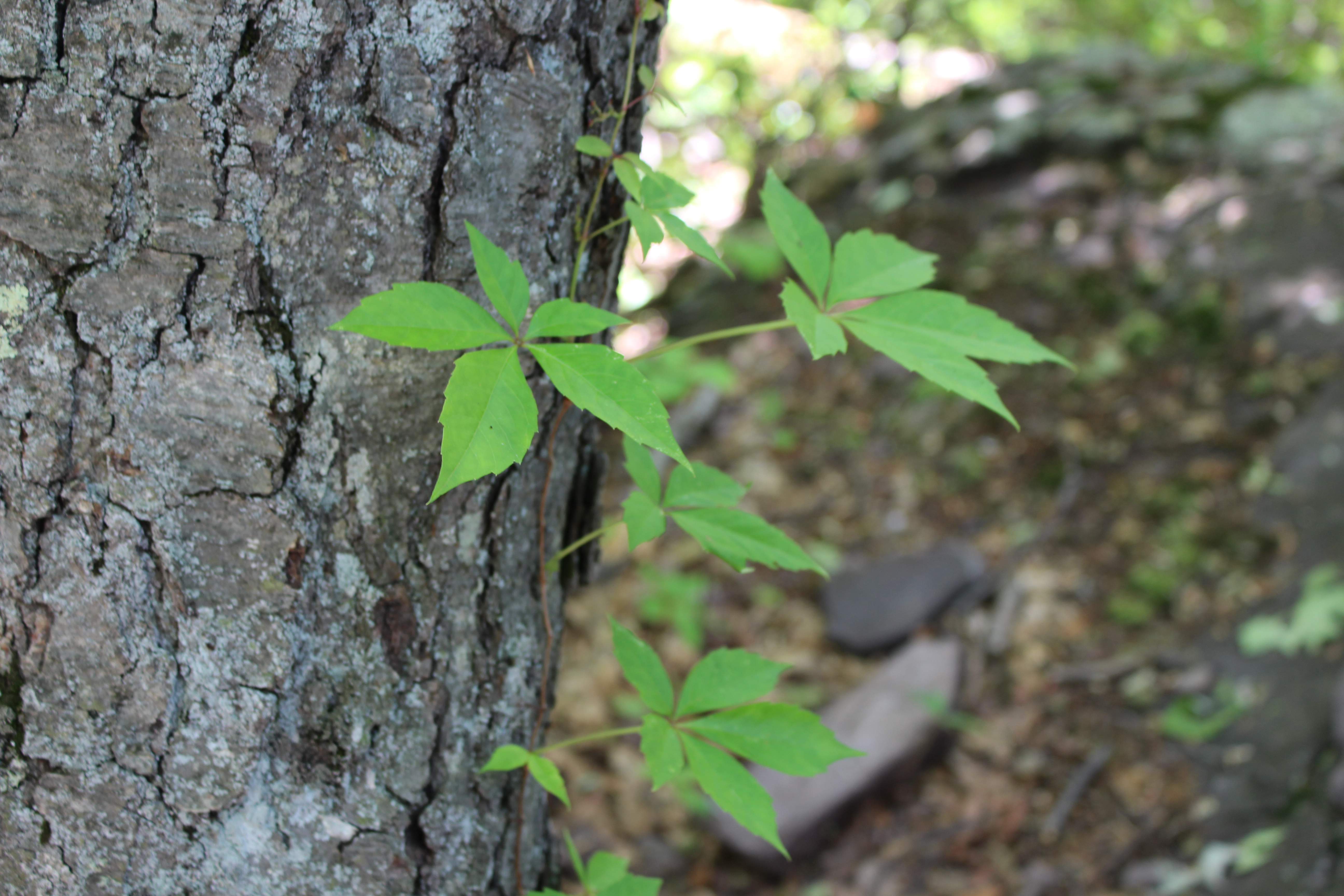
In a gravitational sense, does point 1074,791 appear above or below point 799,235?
A: below

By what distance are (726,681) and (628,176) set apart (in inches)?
23.4

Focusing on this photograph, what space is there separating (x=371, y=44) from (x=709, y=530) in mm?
608

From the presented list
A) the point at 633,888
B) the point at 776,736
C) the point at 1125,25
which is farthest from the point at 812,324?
the point at 1125,25

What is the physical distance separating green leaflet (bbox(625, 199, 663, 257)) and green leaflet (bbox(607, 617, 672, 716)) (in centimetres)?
43

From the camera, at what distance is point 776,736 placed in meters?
0.99

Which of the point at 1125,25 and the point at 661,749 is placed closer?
the point at 661,749

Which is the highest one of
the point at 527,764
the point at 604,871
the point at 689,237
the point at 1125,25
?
the point at 1125,25

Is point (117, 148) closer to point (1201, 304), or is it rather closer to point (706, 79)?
point (1201, 304)

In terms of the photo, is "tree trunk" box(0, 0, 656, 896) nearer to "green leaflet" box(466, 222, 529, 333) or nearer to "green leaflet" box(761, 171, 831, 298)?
"green leaflet" box(466, 222, 529, 333)

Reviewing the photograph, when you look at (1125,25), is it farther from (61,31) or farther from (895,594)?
(61,31)

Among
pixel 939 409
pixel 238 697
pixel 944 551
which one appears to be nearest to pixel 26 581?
pixel 238 697

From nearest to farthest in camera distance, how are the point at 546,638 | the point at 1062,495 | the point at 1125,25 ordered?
1. the point at 546,638
2. the point at 1062,495
3. the point at 1125,25

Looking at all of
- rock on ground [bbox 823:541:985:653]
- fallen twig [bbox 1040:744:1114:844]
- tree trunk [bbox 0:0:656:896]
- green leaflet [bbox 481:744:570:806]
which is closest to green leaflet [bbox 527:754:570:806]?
green leaflet [bbox 481:744:570:806]

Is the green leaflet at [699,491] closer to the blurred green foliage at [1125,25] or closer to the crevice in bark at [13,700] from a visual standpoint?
the crevice in bark at [13,700]
